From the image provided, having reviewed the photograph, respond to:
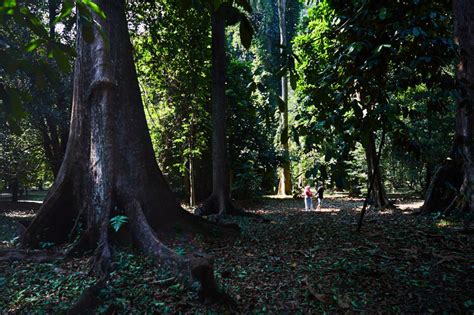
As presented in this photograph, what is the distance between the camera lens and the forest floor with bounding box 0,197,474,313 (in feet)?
11.3

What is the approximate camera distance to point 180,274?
391 centimetres

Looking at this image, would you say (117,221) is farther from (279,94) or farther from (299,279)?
(279,94)

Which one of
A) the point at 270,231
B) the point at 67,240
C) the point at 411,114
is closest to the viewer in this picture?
the point at 411,114

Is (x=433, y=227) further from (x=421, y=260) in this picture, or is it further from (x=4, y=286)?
(x=4, y=286)

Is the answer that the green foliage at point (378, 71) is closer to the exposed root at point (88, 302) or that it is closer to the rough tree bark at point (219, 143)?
the exposed root at point (88, 302)

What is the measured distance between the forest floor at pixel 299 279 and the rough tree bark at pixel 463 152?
3.54 feet

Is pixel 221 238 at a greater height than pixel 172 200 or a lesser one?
lesser

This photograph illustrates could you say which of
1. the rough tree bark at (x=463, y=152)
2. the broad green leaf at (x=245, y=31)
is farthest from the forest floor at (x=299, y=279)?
the broad green leaf at (x=245, y=31)

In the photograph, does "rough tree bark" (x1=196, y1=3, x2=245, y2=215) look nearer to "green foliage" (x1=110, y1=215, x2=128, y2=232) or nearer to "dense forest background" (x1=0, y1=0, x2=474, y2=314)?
"dense forest background" (x1=0, y1=0, x2=474, y2=314)

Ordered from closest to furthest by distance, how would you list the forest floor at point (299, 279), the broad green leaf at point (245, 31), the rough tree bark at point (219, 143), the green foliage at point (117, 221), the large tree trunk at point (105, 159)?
the broad green leaf at point (245, 31) → the forest floor at point (299, 279) → the green foliage at point (117, 221) → the large tree trunk at point (105, 159) → the rough tree bark at point (219, 143)

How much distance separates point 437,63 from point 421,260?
10.0ft

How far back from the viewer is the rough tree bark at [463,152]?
5262mm

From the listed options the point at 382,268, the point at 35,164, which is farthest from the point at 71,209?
the point at 35,164

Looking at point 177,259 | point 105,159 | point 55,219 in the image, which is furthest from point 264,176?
point 55,219
